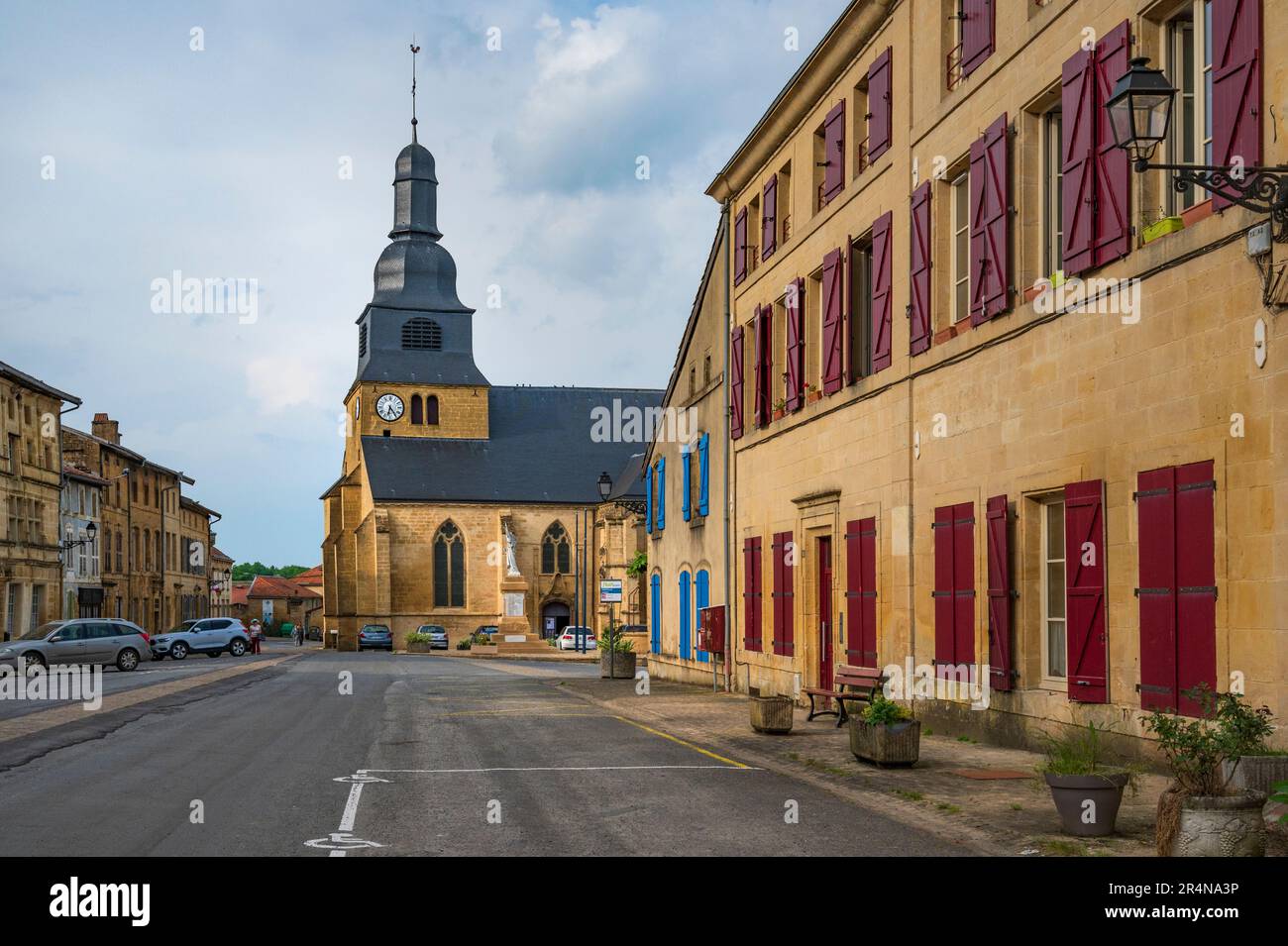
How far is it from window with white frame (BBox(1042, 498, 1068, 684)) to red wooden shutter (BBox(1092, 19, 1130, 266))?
277 cm

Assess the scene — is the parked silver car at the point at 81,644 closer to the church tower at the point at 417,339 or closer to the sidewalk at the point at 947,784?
the sidewalk at the point at 947,784

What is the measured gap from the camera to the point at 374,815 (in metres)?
10.2

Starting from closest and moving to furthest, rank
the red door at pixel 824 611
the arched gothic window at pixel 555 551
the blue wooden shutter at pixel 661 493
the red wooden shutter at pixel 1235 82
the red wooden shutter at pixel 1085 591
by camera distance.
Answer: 1. the red wooden shutter at pixel 1235 82
2. the red wooden shutter at pixel 1085 591
3. the red door at pixel 824 611
4. the blue wooden shutter at pixel 661 493
5. the arched gothic window at pixel 555 551

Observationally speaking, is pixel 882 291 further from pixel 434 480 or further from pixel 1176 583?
pixel 434 480

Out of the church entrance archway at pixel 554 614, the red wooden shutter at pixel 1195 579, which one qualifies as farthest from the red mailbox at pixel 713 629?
the church entrance archway at pixel 554 614

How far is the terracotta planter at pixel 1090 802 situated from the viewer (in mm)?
9000

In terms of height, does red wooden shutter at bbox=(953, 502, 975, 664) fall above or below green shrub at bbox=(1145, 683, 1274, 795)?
above

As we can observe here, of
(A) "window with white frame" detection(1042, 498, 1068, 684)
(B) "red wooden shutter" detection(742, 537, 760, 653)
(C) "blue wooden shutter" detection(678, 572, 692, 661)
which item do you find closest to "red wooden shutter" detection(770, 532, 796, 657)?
(B) "red wooden shutter" detection(742, 537, 760, 653)

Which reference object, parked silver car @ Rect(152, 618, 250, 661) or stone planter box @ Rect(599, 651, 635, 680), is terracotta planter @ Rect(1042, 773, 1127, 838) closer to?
stone planter box @ Rect(599, 651, 635, 680)

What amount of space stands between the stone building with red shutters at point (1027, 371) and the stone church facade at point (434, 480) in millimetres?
54499

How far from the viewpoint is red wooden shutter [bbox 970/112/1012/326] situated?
48.8ft

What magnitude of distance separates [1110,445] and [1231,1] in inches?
156

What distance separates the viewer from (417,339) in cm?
8281
